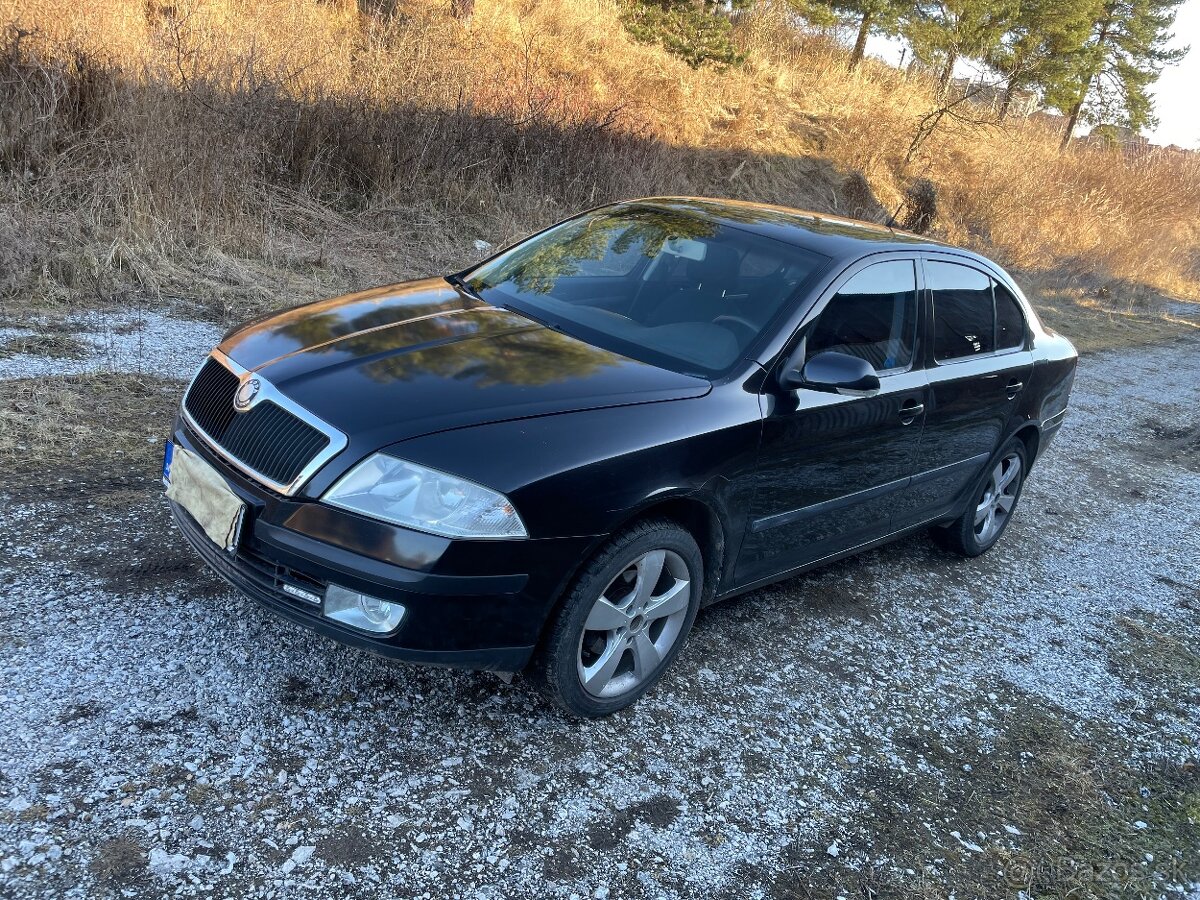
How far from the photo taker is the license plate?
9.36ft

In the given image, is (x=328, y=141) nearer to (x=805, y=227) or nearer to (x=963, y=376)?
(x=805, y=227)

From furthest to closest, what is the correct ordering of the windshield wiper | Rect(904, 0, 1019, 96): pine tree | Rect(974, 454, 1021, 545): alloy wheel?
Rect(904, 0, 1019, 96): pine tree
Rect(974, 454, 1021, 545): alloy wheel
the windshield wiper

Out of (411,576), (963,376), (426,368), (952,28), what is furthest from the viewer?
(952,28)

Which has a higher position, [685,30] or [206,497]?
[685,30]

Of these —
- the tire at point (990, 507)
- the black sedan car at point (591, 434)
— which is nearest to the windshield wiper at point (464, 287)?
the black sedan car at point (591, 434)

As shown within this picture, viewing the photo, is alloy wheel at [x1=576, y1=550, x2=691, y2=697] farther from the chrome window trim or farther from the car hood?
the chrome window trim

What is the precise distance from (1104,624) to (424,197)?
342 inches

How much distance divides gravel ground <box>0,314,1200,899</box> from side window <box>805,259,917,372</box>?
1.29m

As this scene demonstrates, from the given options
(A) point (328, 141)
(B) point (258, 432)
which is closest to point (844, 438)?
(B) point (258, 432)

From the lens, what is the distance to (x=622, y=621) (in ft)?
10.4

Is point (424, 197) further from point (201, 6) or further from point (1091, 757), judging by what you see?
point (1091, 757)

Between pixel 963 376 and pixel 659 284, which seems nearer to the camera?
pixel 659 284

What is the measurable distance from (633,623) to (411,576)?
0.90 meters

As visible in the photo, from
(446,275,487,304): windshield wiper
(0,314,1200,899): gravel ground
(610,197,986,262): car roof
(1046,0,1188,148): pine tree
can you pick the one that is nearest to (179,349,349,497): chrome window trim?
(0,314,1200,899): gravel ground
